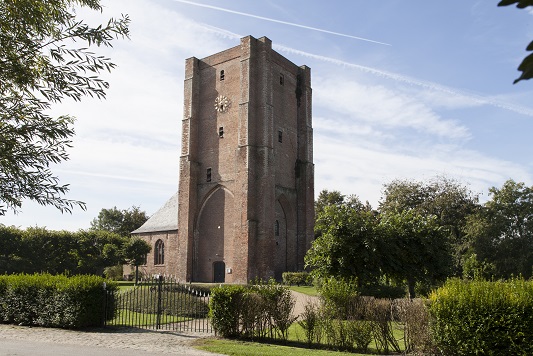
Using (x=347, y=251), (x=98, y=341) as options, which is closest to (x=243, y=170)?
(x=347, y=251)

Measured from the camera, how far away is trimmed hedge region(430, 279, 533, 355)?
31.7 feet

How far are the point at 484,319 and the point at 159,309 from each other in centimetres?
1053

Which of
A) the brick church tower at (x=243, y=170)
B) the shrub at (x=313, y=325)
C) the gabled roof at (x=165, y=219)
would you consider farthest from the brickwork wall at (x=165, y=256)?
the shrub at (x=313, y=325)

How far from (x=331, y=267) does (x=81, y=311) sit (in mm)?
9684

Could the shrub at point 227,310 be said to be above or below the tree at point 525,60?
below

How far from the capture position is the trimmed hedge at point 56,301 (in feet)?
51.2

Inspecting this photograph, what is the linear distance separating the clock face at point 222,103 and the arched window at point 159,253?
1409 cm

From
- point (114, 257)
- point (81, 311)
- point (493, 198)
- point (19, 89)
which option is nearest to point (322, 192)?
point (493, 198)

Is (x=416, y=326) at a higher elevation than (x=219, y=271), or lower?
higher

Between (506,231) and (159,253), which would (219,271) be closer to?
(159,253)

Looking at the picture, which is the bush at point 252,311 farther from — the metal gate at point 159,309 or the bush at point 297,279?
the bush at point 297,279

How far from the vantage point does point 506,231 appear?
37094 millimetres

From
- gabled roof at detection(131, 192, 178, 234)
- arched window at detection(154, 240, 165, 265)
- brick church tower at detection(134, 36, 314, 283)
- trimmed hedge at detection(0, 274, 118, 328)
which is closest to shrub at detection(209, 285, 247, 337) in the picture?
trimmed hedge at detection(0, 274, 118, 328)

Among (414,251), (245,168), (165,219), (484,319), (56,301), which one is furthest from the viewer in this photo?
(165,219)
